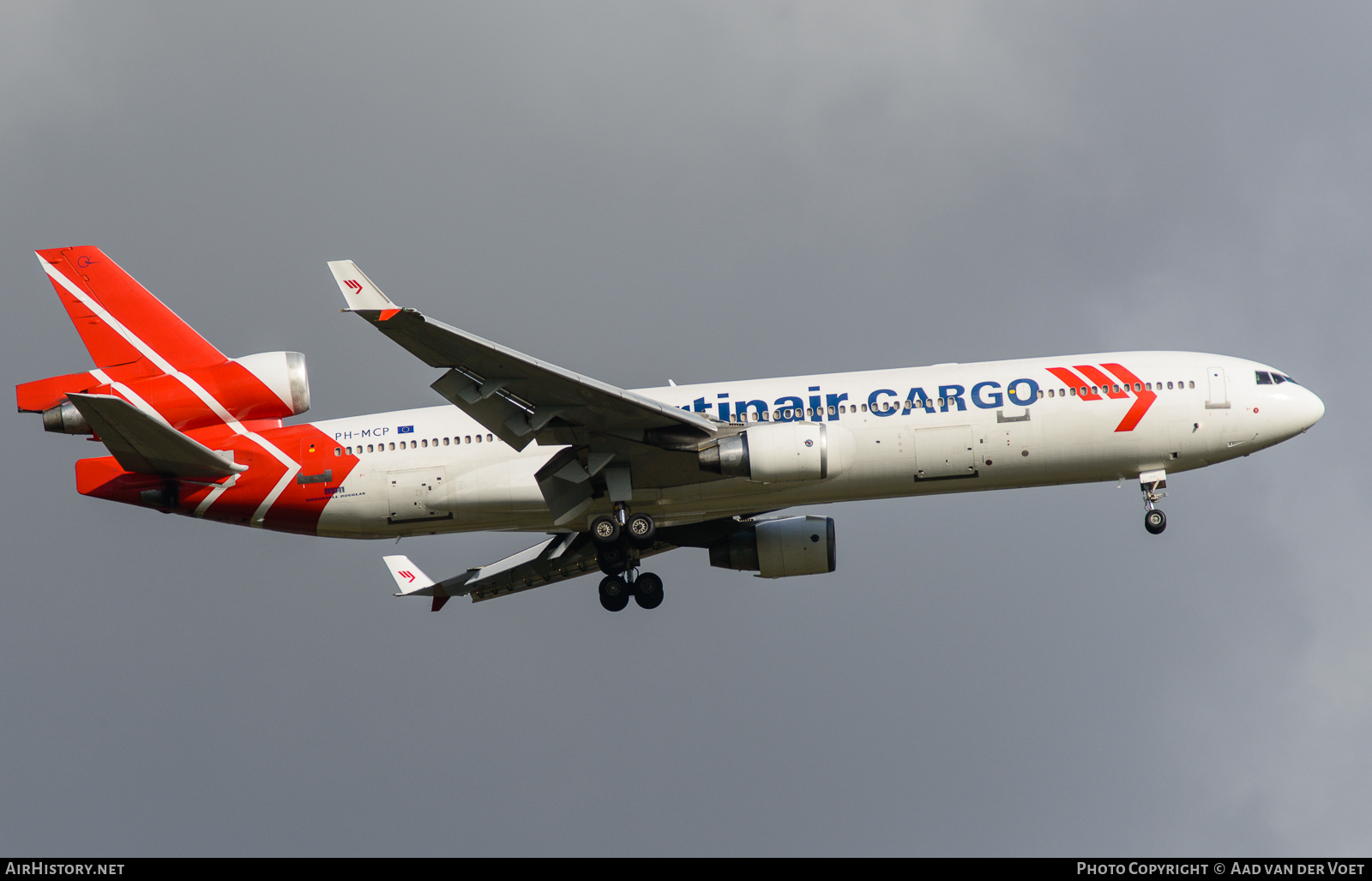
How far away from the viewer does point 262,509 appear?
37.7m

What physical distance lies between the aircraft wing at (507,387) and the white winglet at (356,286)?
0.06 ft

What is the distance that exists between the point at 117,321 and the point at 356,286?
12.0m

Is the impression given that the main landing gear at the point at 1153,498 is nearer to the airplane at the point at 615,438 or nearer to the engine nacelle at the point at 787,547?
the airplane at the point at 615,438

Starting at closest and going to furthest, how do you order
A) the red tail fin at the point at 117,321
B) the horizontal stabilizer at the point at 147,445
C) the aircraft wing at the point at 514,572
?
1. the horizontal stabilizer at the point at 147,445
2. the red tail fin at the point at 117,321
3. the aircraft wing at the point at 514,572

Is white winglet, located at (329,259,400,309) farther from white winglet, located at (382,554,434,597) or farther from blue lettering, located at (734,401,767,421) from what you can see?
white winglet, located at (382,554,434,597)

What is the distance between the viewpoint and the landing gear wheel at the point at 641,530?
36.8 m

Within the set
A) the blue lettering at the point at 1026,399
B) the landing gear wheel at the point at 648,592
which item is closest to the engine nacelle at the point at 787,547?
the landing gear wheel at the point at 648,592

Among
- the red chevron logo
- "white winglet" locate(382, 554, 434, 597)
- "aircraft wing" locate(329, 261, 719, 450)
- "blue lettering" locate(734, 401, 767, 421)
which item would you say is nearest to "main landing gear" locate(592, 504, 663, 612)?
"aircraft wing" locate(329, 261, 719, 450)

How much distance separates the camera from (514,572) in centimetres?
4338

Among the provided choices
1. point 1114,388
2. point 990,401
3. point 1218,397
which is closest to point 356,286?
point 990,401

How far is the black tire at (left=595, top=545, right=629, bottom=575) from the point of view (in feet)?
122
